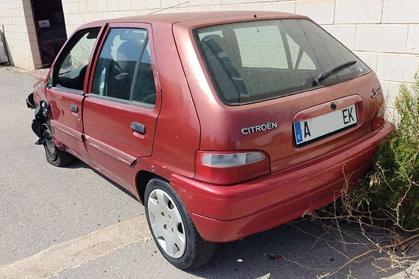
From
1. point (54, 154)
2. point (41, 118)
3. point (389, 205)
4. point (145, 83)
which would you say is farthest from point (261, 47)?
point (54, 154)

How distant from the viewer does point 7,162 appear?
510 cm

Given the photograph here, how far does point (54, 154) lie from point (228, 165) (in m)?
3.12

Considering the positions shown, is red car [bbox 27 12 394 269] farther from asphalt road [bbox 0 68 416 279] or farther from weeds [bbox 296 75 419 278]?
asphalt road [bbox 0 68 416 279]

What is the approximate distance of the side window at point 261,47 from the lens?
8.73 ft

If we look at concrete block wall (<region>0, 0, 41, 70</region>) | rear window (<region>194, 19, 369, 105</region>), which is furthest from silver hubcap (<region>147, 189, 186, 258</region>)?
concrete block wall (<region>0, 0, 41, 70</region>)

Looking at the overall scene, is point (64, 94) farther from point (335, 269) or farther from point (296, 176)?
point (335, 269)

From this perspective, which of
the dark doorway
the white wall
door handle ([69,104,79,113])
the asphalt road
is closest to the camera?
the asphalt road

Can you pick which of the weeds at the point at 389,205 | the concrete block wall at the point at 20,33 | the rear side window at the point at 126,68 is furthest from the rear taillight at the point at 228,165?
the concrete block wall at the point at 20,33

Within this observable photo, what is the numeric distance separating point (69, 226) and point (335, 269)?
6.87 ft

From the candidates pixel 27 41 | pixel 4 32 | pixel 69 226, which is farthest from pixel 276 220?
pixel 4 32

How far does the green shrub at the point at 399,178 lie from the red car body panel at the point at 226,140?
9 centimetres

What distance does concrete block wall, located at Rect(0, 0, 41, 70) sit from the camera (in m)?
12.1

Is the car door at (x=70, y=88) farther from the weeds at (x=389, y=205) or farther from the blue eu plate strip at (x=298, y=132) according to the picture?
the weeds at (x=389, y=205)

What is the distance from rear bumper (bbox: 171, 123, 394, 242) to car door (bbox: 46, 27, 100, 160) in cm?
155
